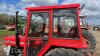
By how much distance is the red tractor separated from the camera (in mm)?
7219

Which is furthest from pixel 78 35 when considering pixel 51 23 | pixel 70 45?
pixel 51 23

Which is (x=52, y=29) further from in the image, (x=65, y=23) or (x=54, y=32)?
(x=65, y=23)

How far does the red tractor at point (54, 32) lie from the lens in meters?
7.22

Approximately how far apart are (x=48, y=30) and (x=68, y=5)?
3.30ft

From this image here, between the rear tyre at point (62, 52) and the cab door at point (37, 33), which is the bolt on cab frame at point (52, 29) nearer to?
the cab door at point (37, 33)

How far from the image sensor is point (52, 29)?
7.51m

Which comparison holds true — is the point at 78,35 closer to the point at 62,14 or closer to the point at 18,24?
the point at 62,14

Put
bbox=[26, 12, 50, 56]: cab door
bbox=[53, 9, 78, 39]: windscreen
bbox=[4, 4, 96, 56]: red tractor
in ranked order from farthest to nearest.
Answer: bbox=[26, 12, 50, 56]: cab door < bbox=[53, 9, 78, 39]: windscreen < bbox=[4, 4, 96, 56]: red tractor

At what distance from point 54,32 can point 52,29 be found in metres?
0.12

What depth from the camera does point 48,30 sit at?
301 inches

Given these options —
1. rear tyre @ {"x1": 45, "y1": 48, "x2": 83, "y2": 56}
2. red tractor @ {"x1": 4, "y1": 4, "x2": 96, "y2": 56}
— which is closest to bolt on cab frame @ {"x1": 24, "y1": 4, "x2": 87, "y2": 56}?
red tractor @ {"x1": 4, "y1": 4, "x2": 96, "y2": 56}

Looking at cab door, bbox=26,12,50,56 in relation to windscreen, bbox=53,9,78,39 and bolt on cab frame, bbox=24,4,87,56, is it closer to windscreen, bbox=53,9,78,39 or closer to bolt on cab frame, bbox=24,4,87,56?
bolt on cab frame, bbox=24,4,87,56

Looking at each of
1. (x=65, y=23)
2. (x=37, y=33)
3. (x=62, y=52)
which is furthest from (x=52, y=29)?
(x=62, y=52)

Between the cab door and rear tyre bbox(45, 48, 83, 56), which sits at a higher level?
the cab door
